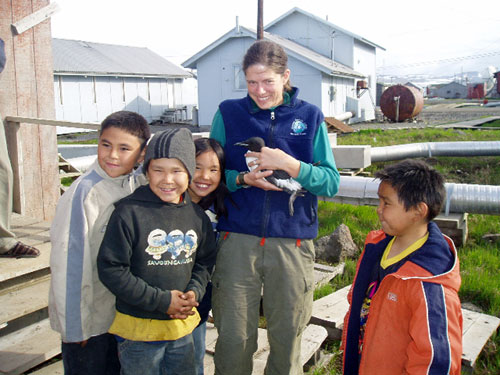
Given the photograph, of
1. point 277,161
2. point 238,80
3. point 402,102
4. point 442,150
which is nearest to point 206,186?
point 277,161

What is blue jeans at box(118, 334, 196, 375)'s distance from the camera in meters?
2.31

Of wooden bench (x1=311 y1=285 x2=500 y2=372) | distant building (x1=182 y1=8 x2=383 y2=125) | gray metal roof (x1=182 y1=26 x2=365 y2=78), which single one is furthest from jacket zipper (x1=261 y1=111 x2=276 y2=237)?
gray metal roof (x1=182 y1=26 x2=365 y2=78)

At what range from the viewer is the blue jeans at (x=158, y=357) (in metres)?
2.31

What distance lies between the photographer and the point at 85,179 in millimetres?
2404

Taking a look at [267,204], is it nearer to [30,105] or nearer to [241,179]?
[241,179]

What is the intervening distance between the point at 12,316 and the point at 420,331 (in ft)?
8.19

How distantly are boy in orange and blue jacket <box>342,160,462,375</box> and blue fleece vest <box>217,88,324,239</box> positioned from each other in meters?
0.41

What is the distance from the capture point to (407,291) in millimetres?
2141

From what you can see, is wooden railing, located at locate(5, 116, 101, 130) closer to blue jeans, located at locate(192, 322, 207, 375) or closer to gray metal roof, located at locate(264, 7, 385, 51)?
blue jeans, located at locate(192, 322, 207, 375)

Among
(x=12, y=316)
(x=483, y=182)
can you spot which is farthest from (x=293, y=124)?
(x=483, y=182)

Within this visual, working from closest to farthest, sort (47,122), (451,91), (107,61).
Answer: (47,122), (107,61), (451,91)

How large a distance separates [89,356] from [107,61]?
29246mm

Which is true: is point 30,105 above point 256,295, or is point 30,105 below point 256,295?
above

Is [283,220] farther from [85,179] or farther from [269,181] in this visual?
[85,179]
